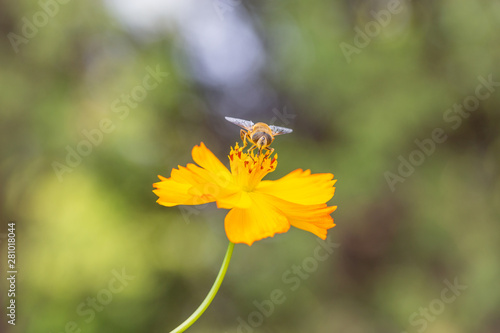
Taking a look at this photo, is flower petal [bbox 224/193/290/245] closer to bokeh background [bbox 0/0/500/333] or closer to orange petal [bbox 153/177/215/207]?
orange petal [bbox 153/177/215/207]

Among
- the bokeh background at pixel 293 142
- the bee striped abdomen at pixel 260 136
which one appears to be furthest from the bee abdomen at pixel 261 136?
the bokeh background at pixel 293 142

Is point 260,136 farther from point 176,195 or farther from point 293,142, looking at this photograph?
point 293,142

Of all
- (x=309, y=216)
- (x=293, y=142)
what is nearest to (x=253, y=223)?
(x=309, y=216)

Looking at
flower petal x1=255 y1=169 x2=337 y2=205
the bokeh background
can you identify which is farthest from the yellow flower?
the bokeh background

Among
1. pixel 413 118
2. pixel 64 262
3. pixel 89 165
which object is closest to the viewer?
pixel 64 262

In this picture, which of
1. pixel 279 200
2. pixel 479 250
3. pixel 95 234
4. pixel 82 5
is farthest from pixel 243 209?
pixel 479 250

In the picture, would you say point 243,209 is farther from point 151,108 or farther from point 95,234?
point 151,108
